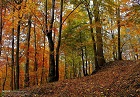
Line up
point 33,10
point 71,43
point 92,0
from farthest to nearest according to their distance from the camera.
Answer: point 71,43
point 92,0
point 33,10

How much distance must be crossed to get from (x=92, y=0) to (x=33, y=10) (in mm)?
5512

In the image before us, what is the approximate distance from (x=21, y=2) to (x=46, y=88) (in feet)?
22.3

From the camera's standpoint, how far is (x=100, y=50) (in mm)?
20203

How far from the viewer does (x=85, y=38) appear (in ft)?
86.8

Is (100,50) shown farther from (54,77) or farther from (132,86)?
(132,86)

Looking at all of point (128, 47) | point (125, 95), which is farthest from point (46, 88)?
point (128, 47)

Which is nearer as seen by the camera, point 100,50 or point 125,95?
point 125,95

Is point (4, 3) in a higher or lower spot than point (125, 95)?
higher

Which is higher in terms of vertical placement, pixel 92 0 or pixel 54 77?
pixel 92 0

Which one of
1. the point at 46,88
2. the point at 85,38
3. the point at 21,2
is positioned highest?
the point at 21,2

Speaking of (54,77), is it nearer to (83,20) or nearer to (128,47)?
(83,20)

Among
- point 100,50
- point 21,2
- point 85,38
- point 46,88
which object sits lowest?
point 46,88

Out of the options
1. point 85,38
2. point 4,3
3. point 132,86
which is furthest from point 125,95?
point 85,38

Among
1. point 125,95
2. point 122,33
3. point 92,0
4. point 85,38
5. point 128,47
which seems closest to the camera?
point 125,95
